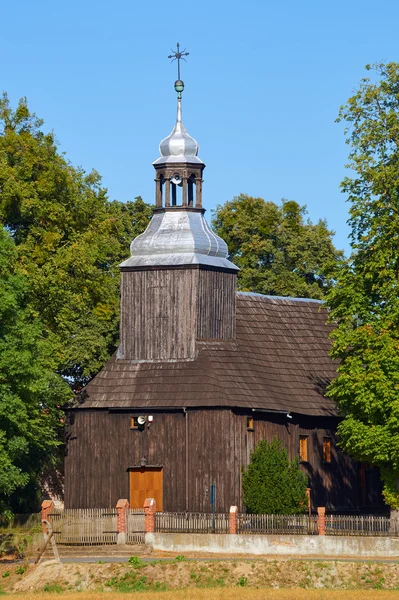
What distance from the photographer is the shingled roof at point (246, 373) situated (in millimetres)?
62000

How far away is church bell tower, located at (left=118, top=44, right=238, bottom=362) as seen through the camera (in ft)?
210

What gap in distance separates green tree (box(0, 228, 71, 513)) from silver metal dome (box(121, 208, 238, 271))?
570cm

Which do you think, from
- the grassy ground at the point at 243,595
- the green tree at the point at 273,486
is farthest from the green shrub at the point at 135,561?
the green tree at the point at 273,486

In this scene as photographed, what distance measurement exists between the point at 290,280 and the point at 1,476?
3135 centimetres

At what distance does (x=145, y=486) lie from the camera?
62375 mm

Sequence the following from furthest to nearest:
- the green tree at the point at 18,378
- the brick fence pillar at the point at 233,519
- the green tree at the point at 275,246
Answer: the green tree at the point at 275,246
the brick fence pillar at the point at 233,519
the green tree at the point at 18,378

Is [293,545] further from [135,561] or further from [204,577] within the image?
[135,561]

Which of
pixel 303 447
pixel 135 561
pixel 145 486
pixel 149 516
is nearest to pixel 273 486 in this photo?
pixel 145 486

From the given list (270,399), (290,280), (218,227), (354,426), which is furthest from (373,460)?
(218,227)

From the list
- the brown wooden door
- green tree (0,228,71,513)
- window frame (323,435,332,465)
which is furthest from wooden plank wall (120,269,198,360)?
window frame (323,435,332,465)

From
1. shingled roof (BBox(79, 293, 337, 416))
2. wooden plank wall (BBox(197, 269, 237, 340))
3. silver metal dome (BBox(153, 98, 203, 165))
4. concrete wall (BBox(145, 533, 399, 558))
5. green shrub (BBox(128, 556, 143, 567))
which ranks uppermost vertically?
silver metal dome (BBox(153, 98, 203, 165))

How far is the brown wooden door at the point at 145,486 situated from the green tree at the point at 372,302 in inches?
291

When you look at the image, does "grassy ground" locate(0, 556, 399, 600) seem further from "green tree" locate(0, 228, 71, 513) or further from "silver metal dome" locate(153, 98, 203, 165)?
"silver metal dome" locate(153, 98, 203, 165)

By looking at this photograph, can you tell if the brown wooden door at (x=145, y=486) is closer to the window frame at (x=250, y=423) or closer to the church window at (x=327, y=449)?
the window frame at (x=250, y=423)
